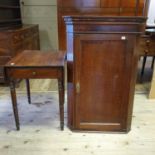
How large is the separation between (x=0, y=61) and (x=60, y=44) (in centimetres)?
137

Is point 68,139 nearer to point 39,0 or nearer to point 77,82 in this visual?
point 77,82

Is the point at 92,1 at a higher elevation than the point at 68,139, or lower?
higher

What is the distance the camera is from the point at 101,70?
1.63 meters

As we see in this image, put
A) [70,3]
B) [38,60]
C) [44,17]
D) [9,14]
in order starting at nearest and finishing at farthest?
[38,60] → [9,14] → [70,3] → [44,17]

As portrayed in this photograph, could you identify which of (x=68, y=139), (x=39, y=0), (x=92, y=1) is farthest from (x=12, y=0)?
(x=68, y=139)

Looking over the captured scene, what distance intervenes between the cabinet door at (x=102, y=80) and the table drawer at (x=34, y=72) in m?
0.17

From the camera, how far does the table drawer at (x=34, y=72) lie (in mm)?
1617

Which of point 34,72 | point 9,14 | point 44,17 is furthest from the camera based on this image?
point 44,17

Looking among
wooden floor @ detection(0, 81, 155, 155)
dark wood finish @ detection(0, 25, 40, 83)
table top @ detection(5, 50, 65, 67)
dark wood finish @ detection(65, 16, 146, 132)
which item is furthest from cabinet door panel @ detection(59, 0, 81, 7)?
dark wood finish @ detection(65, 16, 146, 132)

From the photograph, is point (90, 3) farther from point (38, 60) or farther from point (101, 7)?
point (38, 60)

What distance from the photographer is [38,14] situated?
4184mm

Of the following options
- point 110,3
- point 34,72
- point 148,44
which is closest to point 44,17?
point 110,3

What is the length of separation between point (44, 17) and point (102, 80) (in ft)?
9.93

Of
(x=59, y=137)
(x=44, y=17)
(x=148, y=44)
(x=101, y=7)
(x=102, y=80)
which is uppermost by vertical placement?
(x=101, y=7)
